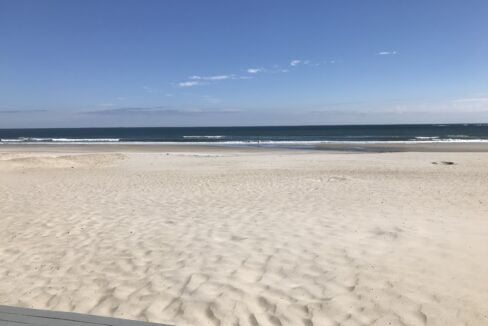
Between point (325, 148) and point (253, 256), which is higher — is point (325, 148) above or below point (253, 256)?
above

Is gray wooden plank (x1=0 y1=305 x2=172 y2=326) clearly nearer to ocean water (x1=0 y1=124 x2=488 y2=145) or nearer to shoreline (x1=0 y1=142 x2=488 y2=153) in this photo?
shoreline (x1=0 y1=142 x2=488 y2=153)

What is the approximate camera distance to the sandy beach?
3857mm

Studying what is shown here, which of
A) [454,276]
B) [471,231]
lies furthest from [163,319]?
[471,231]

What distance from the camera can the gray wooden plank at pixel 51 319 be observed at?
2770 mm

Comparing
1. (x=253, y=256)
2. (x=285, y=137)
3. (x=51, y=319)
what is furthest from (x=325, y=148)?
(x=51, y=319)

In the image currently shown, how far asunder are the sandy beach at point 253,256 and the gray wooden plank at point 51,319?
90cm

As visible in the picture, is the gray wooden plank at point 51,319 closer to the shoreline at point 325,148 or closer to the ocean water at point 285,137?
the shoreline at point 325,148

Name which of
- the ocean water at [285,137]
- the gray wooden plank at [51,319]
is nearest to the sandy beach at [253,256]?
the gray wooden plank at [51,319]

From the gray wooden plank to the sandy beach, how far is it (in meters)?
0.90

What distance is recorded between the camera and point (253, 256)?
523 cm

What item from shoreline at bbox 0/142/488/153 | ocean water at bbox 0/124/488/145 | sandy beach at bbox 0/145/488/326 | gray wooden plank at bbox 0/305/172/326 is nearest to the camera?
gray wooden plank at bbox 0/305/172/326

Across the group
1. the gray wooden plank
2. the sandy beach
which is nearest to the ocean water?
the sandy beach

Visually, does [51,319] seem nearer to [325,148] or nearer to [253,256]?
[253,256]

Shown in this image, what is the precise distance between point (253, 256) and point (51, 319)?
2841 mm
